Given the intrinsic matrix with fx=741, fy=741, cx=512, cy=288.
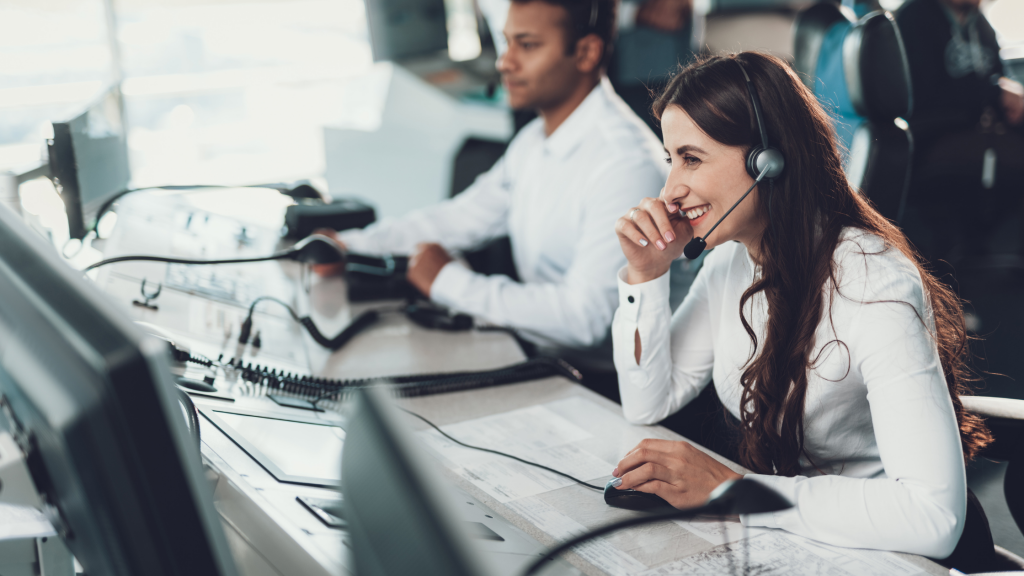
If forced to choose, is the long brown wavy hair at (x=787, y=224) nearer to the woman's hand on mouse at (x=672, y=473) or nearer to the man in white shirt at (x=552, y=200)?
the woman's hand on mouse at (x=672, y=473)

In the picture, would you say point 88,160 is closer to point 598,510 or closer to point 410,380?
point 410,380

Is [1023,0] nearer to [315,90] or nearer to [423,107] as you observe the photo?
[423,107]

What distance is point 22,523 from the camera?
2.00 ft

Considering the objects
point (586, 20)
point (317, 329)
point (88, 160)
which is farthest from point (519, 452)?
point (586, 20)

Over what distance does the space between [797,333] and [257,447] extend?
2.19ft

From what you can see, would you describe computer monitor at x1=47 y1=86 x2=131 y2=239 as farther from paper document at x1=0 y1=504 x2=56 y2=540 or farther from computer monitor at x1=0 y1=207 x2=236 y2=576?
computer monitor at x1=0 y1=207 x2=236 y2=576

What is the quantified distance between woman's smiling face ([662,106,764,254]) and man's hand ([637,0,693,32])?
2.20m

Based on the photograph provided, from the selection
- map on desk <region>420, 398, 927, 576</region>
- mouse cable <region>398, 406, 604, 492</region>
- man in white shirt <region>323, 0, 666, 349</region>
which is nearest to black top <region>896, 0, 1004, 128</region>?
man in white shirt <region>323, 0, 666, 349</region>

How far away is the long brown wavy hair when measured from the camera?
0.92m

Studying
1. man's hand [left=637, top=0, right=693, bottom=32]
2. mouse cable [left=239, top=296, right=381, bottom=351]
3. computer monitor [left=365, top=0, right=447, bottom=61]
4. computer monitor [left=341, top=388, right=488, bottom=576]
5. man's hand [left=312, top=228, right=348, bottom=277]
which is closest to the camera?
computer monitor [left=341, top=388, right=488, bottom=576]

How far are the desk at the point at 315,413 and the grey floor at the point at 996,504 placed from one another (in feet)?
3.51

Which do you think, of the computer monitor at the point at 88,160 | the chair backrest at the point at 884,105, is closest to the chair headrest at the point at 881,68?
the chair backrest at the point at 884,105

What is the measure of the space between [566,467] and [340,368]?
Answer: 0.44m

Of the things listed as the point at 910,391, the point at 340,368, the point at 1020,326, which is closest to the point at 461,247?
the point at 340,368
